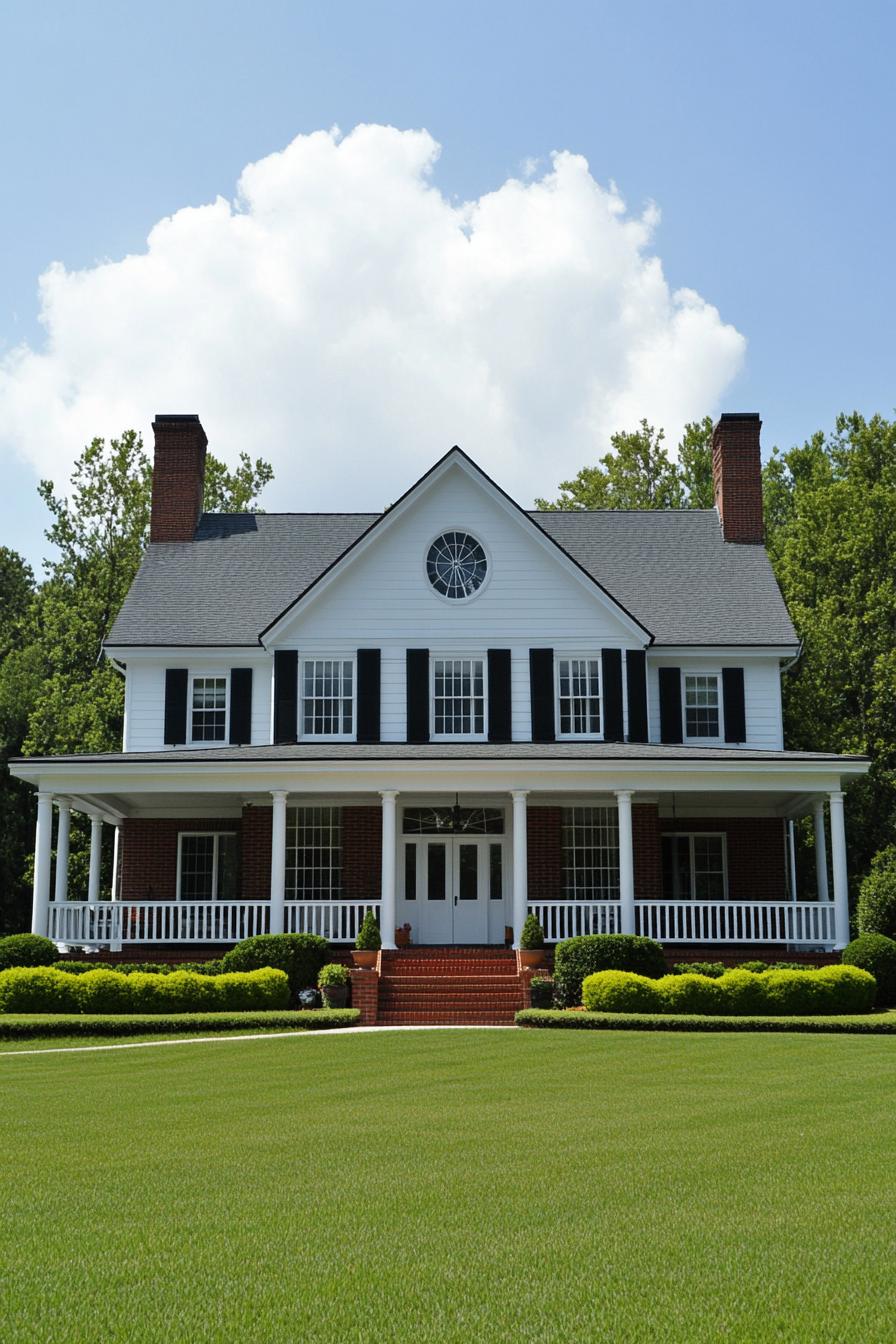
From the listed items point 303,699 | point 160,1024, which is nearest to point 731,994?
point 160,1024

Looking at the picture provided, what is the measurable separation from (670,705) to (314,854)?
28.2 feet

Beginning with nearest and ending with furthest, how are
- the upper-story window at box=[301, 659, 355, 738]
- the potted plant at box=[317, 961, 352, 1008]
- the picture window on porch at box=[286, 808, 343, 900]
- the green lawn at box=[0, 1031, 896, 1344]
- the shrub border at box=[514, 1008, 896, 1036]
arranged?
the green lawn at box=[0, 1031, 896, 1344], the shrub border at box=[514, 1008, 896, 1036], the potted plant at box=[317, 961, 352, 1008], the picture window on porch at box=[286, 808, 343, 900], the upper-story window at box=[301, 659, 355, 738]

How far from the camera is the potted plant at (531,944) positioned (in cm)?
2566

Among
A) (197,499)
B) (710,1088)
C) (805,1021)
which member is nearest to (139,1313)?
(710,1088)

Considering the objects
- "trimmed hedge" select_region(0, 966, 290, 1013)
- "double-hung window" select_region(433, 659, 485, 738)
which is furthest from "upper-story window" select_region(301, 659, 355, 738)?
"trimmed hedge" select_region(0, 966, 290, 1013)

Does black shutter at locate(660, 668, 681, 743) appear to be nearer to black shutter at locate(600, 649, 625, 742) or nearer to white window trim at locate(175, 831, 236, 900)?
black shutter at locate(600, 649, 625, 742)

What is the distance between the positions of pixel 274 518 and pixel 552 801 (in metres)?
11.9

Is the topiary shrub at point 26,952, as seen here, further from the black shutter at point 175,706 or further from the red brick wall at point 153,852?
the black shutter at point 175,706

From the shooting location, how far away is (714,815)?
31.7 m

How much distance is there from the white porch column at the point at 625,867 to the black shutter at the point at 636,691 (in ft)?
12.2

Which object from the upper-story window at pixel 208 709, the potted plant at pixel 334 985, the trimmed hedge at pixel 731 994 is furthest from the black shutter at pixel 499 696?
the trimmed hedge at pixel 731 994

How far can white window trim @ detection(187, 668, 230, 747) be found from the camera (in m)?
31.8

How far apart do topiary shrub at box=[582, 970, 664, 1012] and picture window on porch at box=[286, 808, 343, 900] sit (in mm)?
8253

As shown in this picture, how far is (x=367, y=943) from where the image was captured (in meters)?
25.7
